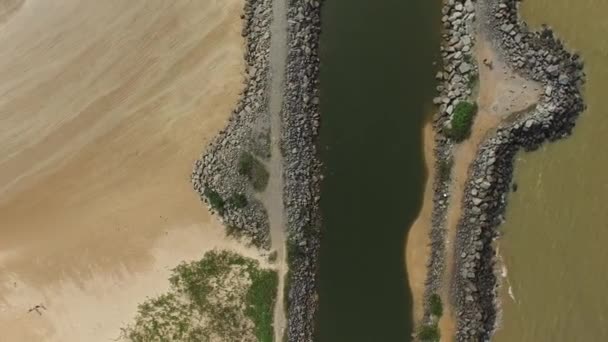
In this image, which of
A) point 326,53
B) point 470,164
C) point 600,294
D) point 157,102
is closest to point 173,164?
point 157,102

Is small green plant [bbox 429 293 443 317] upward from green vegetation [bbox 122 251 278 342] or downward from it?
downward

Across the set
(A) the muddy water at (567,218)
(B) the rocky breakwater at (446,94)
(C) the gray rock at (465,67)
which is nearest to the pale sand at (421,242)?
(B) the rocky breakwater at (446,94)

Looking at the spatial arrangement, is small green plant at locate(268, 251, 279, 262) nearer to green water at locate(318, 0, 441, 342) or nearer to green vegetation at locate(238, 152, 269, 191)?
green water at locate(318, 0, 441, 342)

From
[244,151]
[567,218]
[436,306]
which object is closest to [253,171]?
[244,151]

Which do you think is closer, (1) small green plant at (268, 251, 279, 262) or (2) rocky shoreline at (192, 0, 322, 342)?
(2) rocky shoreline at (192, 0, 322, 342)

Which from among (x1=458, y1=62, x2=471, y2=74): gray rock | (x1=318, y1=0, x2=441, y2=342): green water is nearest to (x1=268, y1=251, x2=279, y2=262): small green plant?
(x1=318, y1=0, x2=441, y2=342): green water

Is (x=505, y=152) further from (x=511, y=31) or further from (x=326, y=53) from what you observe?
(x=326, y=53)

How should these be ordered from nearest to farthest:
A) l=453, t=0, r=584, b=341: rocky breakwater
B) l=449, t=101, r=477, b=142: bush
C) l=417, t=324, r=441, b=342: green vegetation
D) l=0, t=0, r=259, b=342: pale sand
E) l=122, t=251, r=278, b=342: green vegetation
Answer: l=453, t=0, r=584, b=341: rocky breakwater, l=449, t=101, r=477, b=142: bush, l=0, t=0, r=259, b=342: pale sand, l=122, t=251, r=278, b=342: green vegetation, l=417, t=324, r=441, b=342: green vegetation
